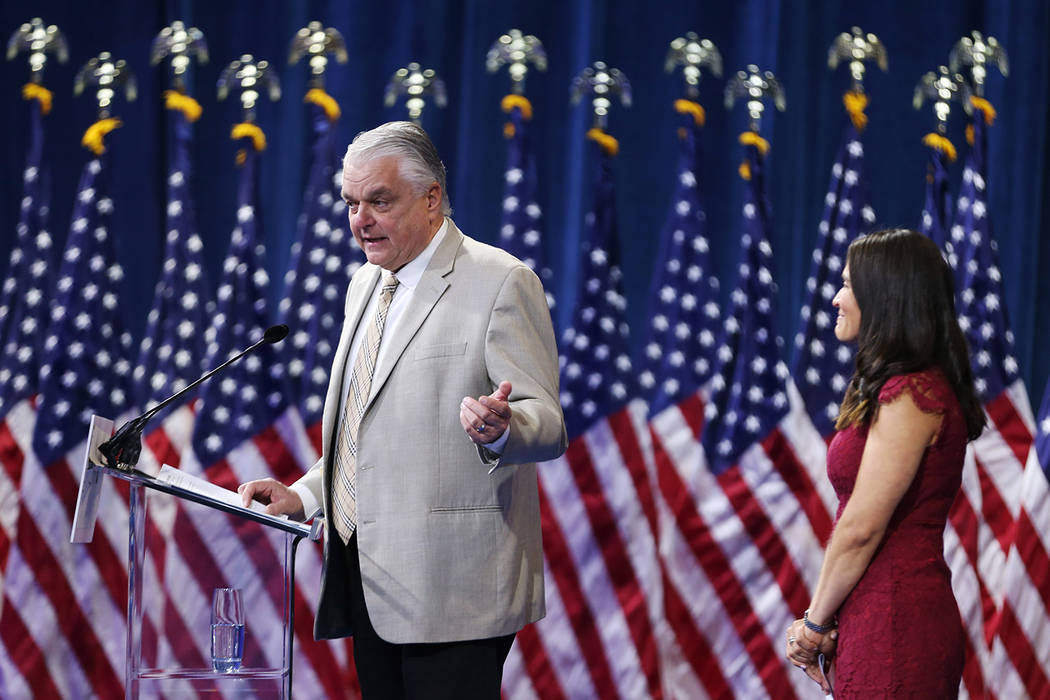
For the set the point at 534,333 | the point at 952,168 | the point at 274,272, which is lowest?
the point at 534,333

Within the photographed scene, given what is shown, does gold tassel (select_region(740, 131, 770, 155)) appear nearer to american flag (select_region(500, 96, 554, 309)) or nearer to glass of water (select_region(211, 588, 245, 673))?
american flag (select_region(500, 96, 554, 309))

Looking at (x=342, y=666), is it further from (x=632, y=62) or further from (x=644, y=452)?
(x=632, y=62)

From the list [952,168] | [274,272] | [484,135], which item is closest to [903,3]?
[952,168]

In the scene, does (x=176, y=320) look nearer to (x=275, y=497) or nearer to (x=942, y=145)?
(x=275, y=497)

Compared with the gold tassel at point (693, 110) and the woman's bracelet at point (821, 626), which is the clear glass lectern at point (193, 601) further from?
the gold tassel at point (693, 110)

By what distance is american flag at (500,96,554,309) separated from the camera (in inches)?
143

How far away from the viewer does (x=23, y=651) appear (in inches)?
139

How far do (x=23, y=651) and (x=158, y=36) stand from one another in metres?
2.01

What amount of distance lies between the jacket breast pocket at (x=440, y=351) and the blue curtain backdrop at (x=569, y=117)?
5.69 feet

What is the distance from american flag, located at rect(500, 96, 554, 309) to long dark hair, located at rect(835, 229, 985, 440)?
1.70m

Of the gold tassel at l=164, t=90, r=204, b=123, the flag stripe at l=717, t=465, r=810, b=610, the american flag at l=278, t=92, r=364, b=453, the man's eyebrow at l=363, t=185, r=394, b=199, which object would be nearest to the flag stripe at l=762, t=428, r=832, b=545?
the flag stripe at l=717, t=465, r=810, b=610

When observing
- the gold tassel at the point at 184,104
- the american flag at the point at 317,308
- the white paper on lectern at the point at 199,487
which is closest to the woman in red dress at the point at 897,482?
the white paper on lectern at the point at 199,487

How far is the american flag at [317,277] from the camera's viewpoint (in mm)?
3572

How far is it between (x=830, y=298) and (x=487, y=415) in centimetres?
224
